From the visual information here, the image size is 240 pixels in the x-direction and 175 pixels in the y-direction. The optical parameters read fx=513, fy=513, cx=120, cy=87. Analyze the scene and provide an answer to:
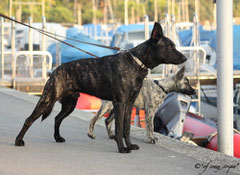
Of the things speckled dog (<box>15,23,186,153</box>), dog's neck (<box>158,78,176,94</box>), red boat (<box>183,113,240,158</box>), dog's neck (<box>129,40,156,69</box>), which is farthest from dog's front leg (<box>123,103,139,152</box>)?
red boat (<box>183,113,240,158</box>)

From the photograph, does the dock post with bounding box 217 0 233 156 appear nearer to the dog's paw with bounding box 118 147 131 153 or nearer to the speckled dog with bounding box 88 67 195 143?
the speckled dog with bounding box 88 67 195 143

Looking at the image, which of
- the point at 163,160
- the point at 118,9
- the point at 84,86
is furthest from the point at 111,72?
the point at 118,9

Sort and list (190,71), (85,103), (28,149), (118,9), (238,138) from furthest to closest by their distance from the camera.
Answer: (118,9) < (190,71) < (85,103) < (238,138) < (28,149)

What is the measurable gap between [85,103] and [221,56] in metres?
8.57

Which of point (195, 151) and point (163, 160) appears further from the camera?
point (195, 151)

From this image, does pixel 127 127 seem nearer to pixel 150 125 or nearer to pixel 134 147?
pixel 134 147

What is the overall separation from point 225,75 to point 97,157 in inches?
81.3

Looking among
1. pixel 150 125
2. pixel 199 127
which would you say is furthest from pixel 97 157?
pixel 199 127

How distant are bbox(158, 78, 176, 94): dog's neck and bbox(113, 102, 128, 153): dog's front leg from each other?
194 cm

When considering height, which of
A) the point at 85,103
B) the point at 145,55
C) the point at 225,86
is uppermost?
the point at 145,55

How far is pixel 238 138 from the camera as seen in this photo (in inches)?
395

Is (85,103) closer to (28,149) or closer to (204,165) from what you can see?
(28,149)

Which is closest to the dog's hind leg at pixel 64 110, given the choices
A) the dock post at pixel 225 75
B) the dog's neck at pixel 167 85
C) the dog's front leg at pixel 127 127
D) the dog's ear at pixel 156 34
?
the dog's front leg at pixel 127 127

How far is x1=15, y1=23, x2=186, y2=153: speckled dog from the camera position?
21.9 feet
